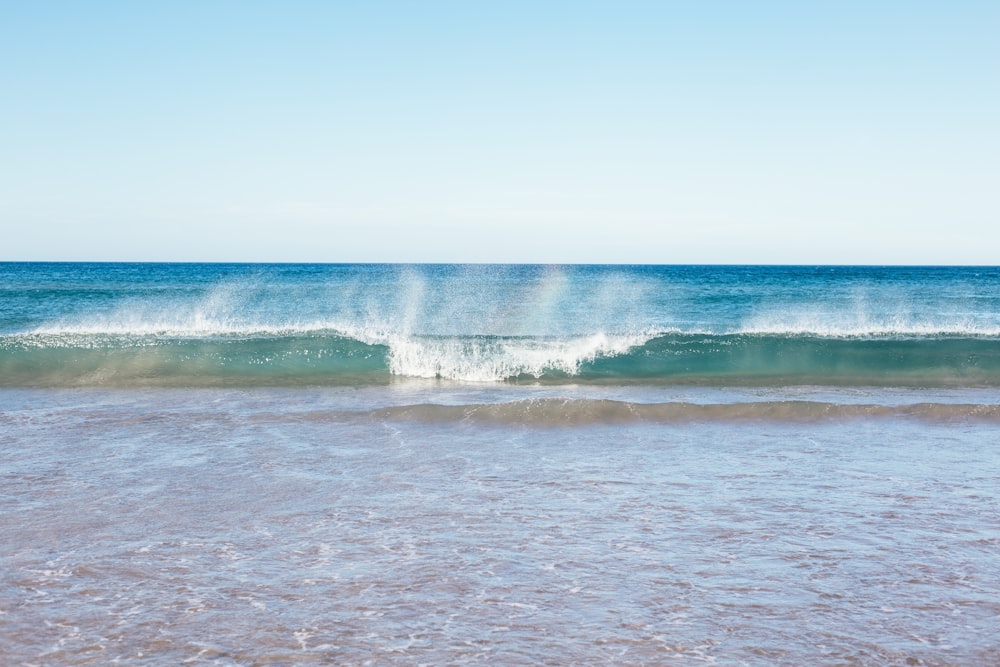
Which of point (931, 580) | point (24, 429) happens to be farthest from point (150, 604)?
point (24, 429)

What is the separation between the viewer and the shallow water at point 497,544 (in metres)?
4.69

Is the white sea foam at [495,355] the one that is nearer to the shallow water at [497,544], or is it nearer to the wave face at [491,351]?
the wave face at [491,351]

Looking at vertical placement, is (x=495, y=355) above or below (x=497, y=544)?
above

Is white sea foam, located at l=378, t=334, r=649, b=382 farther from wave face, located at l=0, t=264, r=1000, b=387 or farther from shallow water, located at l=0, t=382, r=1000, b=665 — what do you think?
shallow water, located at l=0, t=382, r=1000, b=665

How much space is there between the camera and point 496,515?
706 cm

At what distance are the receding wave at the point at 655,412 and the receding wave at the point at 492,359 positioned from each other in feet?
11.3

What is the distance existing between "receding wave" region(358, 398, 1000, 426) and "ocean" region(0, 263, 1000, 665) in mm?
74

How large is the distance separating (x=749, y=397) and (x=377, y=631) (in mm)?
10459

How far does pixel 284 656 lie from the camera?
4457 millimetres

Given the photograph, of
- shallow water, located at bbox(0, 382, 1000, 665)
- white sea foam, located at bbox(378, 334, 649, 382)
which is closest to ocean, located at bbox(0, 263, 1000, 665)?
shallow water, located at bbox(0, 382, 1000, 665)

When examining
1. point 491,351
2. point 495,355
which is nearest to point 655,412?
point 495,355

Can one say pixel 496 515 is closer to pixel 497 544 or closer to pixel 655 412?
pixel 497 544

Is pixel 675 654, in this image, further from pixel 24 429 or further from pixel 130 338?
pixel 130 338

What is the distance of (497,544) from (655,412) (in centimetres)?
651
